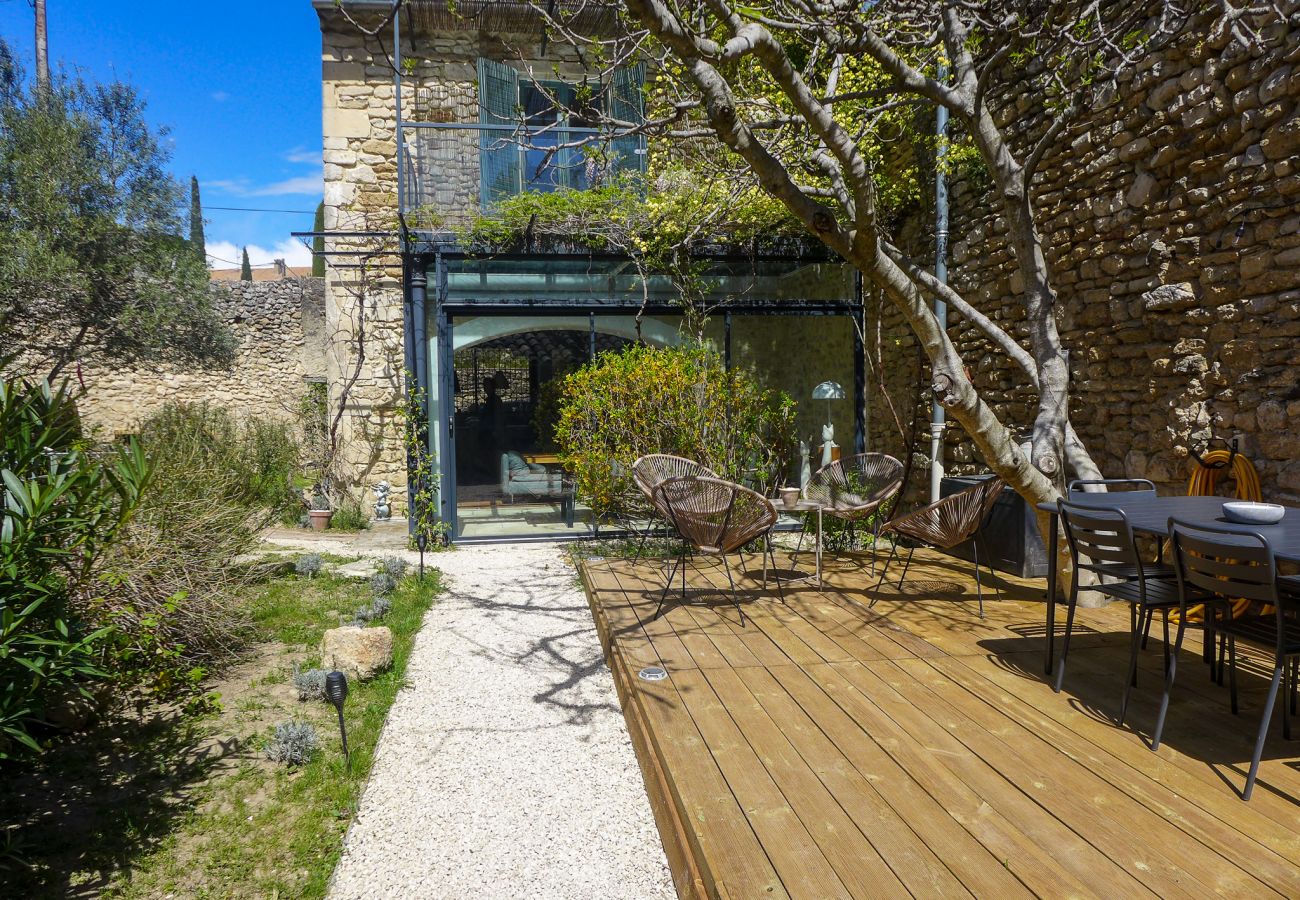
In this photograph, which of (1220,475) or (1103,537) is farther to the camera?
(1220,475)

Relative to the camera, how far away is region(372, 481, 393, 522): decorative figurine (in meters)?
9.37

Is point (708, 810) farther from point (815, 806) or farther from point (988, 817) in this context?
point (988, 817)

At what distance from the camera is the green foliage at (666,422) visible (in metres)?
6.96

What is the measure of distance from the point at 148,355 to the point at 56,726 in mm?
7474

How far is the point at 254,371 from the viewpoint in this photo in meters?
13.7

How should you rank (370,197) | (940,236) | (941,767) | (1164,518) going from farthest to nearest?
(370,197)
(940,236)
(1164,518)
(941,767)

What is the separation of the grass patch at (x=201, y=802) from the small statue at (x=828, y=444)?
5.24 meters

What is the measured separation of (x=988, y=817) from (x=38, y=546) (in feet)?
9.59

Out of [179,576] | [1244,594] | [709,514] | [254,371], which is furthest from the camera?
[254,371]

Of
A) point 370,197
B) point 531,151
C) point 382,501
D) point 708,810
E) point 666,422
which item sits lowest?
point 708,810

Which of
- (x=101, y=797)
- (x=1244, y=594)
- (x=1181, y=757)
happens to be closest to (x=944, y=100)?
(x=1244, y=594)

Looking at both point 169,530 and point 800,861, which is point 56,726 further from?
point 800,861

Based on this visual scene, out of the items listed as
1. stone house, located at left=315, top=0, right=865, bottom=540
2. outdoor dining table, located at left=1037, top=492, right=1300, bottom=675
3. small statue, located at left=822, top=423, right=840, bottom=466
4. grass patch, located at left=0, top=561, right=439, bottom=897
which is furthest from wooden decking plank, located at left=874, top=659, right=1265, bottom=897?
stone house, located at left=315, top=0, right=865, bottom=540

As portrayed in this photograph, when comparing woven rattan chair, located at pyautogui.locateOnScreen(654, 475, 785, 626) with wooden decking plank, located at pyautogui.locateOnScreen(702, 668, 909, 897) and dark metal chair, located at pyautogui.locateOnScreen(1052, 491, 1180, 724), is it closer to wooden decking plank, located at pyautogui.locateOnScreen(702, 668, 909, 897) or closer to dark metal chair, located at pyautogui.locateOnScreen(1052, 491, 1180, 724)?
wooden decking plank, located at pyautogui.locateOnScreen(702, 668, 909, 897)
